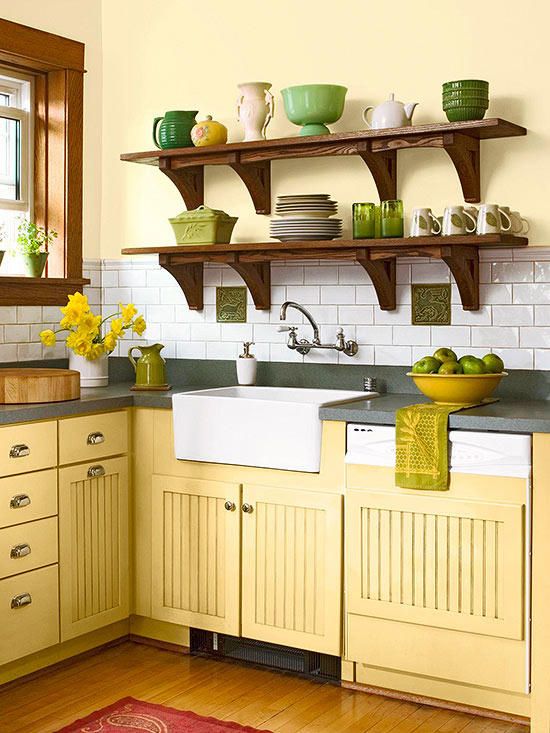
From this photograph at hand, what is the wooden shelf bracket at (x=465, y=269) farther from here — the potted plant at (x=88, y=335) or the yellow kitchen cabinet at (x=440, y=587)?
the potted plant at (x=88, y=335)

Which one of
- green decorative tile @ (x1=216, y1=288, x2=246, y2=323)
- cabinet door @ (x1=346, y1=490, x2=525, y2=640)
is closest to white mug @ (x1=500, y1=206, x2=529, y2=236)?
cabinet door @ (x1=346, y1=490, x2=525, y2=640)

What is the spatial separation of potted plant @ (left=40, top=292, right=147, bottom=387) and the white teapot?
126cm

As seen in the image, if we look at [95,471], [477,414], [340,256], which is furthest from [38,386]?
[477,414]

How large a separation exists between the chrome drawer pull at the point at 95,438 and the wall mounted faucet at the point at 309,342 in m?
0.80

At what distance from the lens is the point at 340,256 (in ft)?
12.7

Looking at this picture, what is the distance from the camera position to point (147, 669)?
12.6 feet

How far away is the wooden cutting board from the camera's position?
12.3 ft

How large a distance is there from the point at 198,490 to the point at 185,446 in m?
0.17

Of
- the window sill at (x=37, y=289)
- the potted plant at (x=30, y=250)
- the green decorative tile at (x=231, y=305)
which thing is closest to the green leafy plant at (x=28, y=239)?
the potted plant at (x=30, y=250)

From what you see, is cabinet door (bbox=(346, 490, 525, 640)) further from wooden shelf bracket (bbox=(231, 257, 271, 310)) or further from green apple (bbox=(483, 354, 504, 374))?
wooden shelf bracket (bbox=(231, 257, 271, 310))

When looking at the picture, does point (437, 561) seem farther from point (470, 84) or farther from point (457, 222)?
point (470, 84)

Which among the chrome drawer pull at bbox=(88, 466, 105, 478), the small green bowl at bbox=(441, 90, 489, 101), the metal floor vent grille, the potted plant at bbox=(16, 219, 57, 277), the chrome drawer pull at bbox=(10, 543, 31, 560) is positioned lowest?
the metal floor vent grille

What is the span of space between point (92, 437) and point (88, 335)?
0.58 meters

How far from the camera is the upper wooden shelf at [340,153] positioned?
3.67 metres
